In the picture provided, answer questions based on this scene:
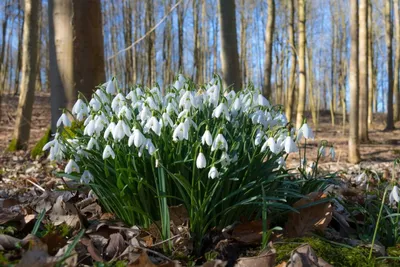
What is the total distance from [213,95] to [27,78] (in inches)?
305

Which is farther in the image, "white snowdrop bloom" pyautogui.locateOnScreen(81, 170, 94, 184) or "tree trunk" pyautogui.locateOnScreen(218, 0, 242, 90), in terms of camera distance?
"tree trunk" pyautogui.locateOnScreen(218, 0, 242, 90)

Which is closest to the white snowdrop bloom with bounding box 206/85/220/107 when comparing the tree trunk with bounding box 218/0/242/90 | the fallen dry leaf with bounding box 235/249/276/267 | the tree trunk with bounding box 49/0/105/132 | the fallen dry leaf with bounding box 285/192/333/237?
the fallen dry leaf with bounding box 285/192/333/237

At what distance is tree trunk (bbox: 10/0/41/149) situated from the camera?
850 centimetres

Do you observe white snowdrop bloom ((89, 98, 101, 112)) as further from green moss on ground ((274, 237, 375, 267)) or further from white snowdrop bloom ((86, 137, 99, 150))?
green moss on ground ((274, 237, 375, 267))

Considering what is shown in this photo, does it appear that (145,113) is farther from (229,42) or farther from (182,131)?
(229,42)

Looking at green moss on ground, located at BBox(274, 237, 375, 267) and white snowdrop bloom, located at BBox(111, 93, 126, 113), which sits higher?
white snowdrop bloom, located at BBox(111, 93, 126, 113)

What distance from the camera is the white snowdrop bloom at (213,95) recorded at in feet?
6.75

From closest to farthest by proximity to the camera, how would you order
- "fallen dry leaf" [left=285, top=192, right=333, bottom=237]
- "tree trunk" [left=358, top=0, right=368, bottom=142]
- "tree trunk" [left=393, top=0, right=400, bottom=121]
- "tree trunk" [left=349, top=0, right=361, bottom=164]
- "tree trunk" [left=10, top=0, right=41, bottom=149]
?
"fallen dry leaf" [left=285, top=192, right=333, bottom=237] < "tree trunk" [left=349, top=0, right=361, bottom=164] < "tree trunk" [left=10, top=0, right=41, bottom=149] < "tree trunk" [left=358, top=0, right=368, bottom=142] < "tree trunk" [left=393, top=0, right=400, bottom=121]

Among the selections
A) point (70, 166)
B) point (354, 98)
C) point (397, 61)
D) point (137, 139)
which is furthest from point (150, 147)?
point (397, 61)

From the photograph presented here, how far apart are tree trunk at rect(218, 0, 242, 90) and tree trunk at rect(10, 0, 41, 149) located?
15.2 ft

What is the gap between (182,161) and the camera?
1.83m

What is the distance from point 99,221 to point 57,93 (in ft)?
9.53

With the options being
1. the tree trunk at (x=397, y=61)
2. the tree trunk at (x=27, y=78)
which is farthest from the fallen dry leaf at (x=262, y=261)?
the tree trunk at (x=397, y=61)

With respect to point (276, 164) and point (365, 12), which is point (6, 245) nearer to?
point (276, 164)
